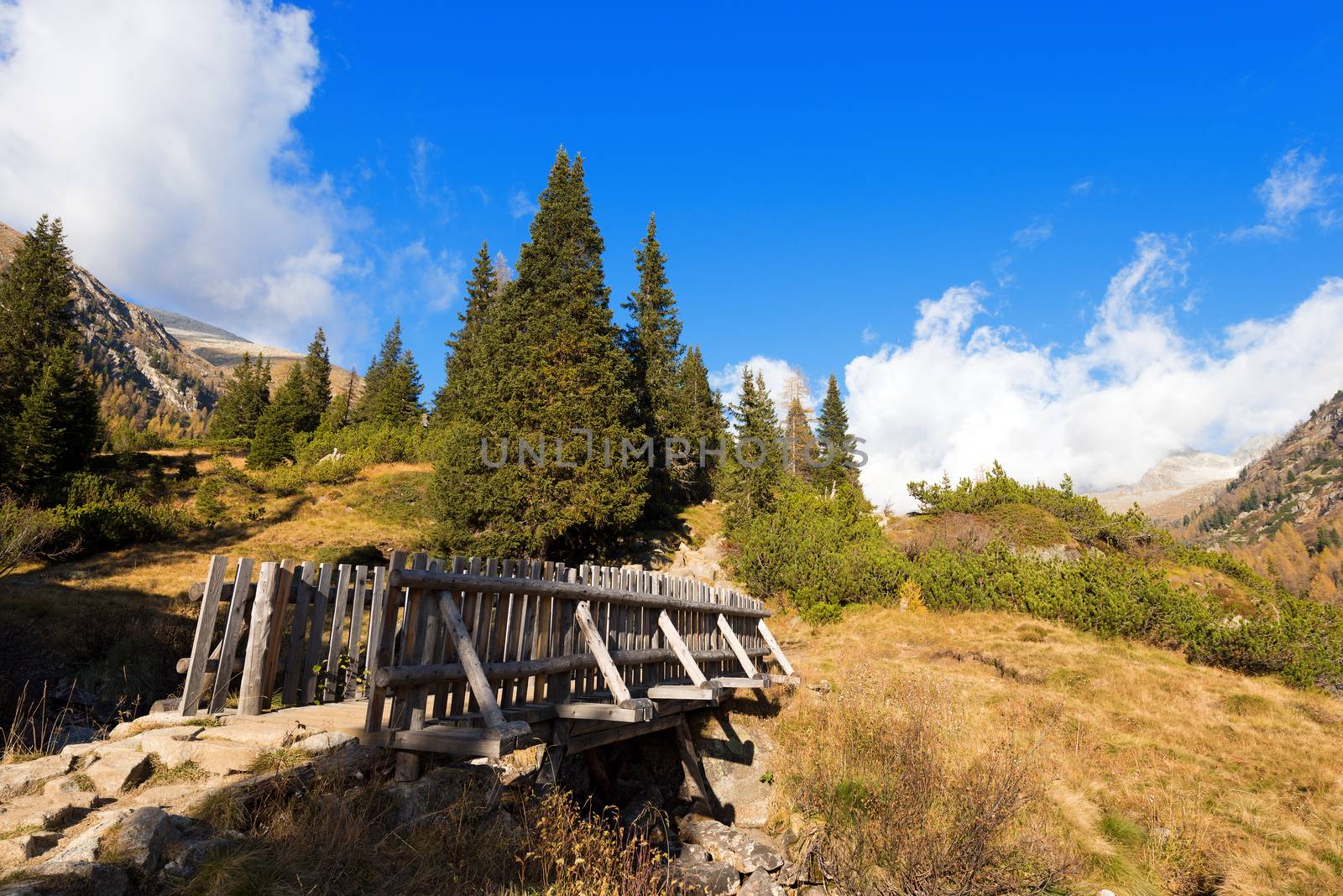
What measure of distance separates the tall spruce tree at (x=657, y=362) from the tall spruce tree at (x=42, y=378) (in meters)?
22.5

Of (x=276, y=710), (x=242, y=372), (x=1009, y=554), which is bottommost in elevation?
(x=276, y=710)

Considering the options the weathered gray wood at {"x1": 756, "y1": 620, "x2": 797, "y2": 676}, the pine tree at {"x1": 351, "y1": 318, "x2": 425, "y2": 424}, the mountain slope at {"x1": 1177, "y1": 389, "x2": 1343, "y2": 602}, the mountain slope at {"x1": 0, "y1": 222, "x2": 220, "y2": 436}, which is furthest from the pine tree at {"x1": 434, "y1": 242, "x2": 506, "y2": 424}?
the mountain slope at {"x1": 1177, "y1": 389, "x2": 1343, "y2": 602}

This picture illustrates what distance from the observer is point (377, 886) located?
3.69m

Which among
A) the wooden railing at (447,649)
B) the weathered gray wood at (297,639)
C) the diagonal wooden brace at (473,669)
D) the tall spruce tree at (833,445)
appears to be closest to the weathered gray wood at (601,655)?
the wooden railing at (447,649)

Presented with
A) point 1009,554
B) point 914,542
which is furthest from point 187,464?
point 1009,554

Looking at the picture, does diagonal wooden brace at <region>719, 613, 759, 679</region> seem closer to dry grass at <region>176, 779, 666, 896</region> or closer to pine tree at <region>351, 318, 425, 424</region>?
dry grass at <region>176, 779, 666, 896</region>

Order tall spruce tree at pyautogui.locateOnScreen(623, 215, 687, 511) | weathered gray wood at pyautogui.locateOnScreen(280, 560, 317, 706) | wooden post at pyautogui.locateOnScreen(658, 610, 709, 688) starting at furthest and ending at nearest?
tall spruce tree at pyautogui.locateOnScreen(623, 215, 687, 511) < wooden post at pyautogui.locateOnScreen(658, 610, 709, 688) < weathered gray wood at pyautogui.locateOnScreen(280, 560, 317, 706)

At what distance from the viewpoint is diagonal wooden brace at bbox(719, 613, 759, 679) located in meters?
10.2

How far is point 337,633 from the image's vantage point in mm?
6754

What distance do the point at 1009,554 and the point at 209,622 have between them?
19.5m

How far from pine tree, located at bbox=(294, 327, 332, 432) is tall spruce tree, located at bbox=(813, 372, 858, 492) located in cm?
3943

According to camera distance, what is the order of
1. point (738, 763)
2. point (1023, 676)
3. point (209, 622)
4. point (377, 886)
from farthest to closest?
point (1023, 676)
point (738, 763)
point (209, 622)
point (377, 886)

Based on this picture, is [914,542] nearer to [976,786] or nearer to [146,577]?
[976,786]

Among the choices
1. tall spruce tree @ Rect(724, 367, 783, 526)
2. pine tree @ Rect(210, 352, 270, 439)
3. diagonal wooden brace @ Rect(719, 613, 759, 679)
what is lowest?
diagonal wooden brace @ Rect(719, 613, 759, 679)
